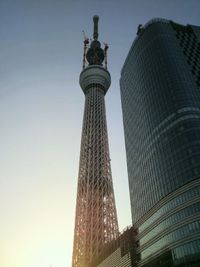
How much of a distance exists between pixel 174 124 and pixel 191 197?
24.8 metres

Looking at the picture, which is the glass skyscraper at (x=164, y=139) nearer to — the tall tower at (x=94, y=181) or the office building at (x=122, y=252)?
the office building at (x=122, y=252)

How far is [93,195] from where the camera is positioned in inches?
4451

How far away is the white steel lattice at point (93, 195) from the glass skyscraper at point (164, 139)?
9523mm

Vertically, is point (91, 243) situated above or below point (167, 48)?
below

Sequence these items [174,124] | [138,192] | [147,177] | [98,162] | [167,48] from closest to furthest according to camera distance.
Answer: [174,124] < [147,177] < [138,192] < [167,48] < [98,162]

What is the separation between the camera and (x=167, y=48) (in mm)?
109812

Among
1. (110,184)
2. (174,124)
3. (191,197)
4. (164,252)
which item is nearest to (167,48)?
(174,124)

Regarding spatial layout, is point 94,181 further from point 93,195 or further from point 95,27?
point 95,27

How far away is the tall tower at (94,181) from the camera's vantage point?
340ft

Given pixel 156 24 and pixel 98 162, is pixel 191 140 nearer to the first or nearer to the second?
pixel 98 162

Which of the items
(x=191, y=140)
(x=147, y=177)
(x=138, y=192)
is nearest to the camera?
(x=191, y=140)

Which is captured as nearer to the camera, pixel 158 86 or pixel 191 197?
pixel 191 197

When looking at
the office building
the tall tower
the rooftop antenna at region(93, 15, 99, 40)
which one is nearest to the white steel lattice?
the tall tower

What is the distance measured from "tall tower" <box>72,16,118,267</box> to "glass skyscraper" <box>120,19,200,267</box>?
31.4 feet
